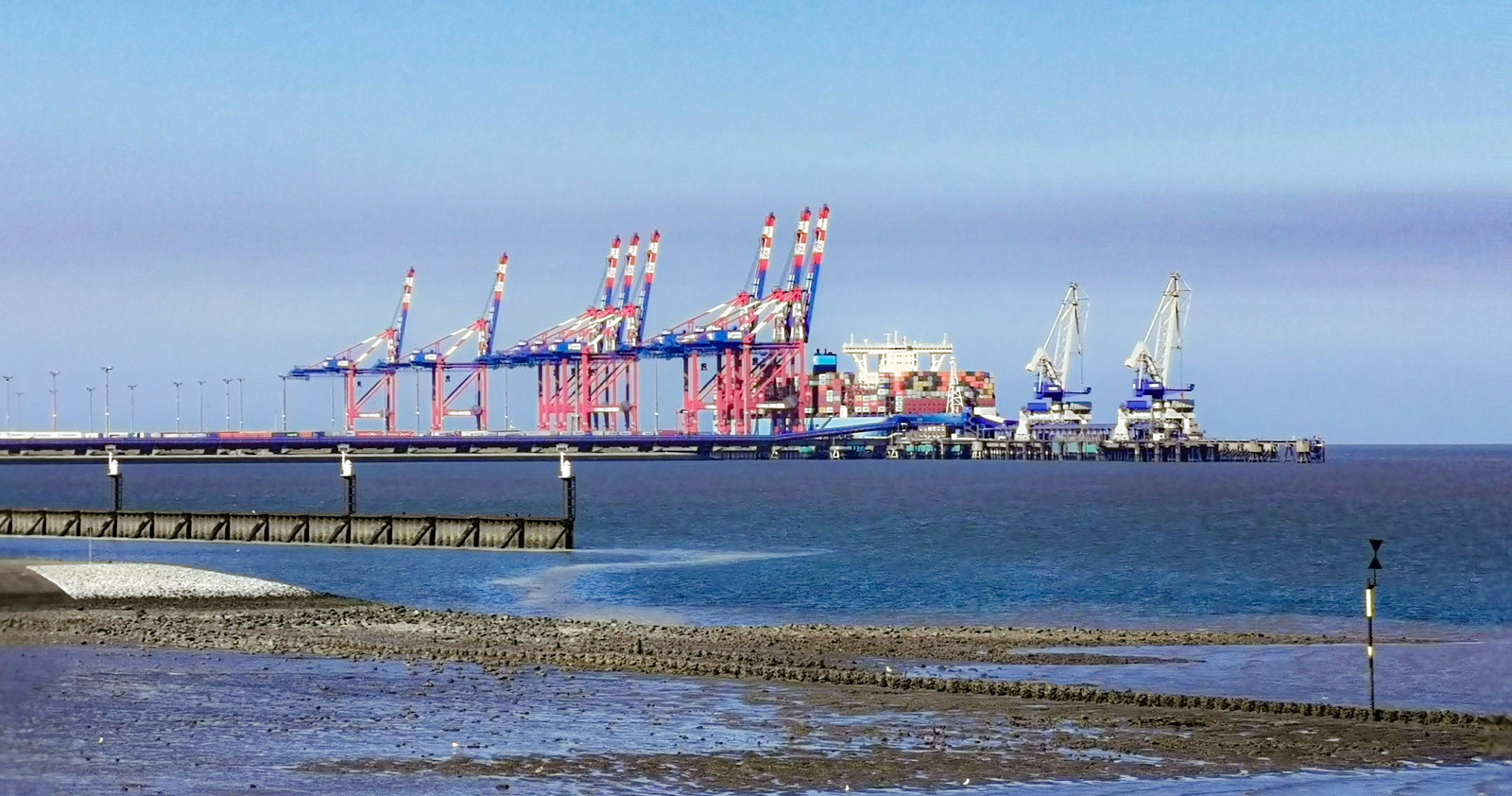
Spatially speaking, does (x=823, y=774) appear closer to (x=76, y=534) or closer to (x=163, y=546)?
(x=163, y=546)

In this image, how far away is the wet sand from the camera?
1966 centimetres

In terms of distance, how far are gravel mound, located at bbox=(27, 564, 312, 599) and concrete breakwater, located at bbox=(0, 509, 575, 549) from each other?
16.3 metres

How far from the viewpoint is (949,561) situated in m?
59.5

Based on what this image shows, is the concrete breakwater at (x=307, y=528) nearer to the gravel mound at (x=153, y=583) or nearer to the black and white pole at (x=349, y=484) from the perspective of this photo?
the black and white pole at (x=349, y=484)

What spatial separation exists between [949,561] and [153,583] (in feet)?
89.6

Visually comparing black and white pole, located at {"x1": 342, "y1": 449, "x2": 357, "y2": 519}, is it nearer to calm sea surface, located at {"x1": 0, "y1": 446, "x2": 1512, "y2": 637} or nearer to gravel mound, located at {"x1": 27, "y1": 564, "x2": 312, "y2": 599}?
calm sea surface, located at {"x1": 0, "y1": 446, "x2": 1512, "y2": 637}

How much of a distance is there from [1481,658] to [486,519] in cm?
3757

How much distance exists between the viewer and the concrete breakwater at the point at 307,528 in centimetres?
6019

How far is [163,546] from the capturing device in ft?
197

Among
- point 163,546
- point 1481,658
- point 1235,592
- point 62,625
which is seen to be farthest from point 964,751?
point 163,546

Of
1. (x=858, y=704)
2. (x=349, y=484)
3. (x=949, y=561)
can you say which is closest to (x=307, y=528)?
(x=349, y=484)

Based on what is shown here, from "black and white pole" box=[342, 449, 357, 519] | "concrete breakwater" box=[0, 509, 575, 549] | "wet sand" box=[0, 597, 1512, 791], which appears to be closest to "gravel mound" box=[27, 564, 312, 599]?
"wet sand" box=[0, 597, 1512, 791]

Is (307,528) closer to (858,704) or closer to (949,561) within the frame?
(949,561)

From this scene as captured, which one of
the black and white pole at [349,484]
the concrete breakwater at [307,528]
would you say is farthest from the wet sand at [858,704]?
the black and white pole at [349,484]
